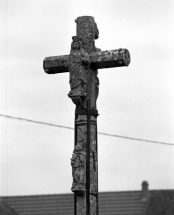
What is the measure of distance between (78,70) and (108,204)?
1806 inches

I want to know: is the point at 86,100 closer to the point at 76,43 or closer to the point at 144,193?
the point at 76,43

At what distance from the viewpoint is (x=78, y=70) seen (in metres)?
13.9

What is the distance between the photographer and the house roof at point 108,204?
5869 centimetres

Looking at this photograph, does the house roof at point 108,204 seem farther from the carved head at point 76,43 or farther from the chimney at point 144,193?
the carved head at point 76,43

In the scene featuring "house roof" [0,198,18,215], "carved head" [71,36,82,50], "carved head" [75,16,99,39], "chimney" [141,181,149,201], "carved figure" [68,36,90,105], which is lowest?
"carved figure" [68,36,90,105]

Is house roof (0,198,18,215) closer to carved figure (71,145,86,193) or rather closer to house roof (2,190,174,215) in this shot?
house roof (2,190,174,215)

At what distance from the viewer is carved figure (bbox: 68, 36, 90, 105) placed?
13.8m

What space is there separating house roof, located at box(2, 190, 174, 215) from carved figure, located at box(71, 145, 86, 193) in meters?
43.5

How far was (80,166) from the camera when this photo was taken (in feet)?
44.8

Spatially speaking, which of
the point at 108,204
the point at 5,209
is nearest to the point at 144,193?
the point at 108,204

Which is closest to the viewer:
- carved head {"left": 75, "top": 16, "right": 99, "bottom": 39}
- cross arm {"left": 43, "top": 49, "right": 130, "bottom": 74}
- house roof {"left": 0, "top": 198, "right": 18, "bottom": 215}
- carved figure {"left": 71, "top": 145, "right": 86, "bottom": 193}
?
carved figure {"left": 71, "top": 145, "right": 86, "bottom": 193}

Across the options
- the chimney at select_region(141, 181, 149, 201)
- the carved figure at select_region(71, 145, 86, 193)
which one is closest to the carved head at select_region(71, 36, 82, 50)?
the carved figure at select_region(71, 145, 86, 193)

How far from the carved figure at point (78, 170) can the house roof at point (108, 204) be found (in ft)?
143

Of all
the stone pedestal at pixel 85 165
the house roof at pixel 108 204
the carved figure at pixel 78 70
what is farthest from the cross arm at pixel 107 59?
the house roof at pixel 108 204
